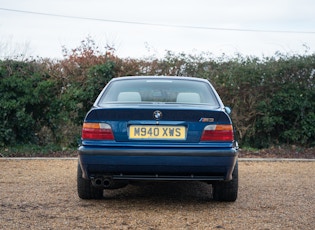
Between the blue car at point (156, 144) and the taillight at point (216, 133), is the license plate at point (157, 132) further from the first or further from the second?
the taillight at point (216, 133)

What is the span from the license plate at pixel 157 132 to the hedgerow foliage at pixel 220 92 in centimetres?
689

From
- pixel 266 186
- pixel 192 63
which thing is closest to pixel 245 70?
pixel 192 63

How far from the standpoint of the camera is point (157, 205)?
571 centimetres

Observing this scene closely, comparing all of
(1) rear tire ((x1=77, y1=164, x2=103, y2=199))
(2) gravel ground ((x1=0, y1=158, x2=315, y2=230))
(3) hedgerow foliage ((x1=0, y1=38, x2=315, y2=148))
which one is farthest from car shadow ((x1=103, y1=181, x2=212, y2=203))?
(3) hedgerow foliage ((x1=0, y1=38, x2=315, y2=148))

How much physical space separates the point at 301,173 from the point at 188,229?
15.5ft

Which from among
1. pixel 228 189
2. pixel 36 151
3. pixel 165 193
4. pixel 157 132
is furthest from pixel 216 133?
pixel 36 151

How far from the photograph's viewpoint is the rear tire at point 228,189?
580cm

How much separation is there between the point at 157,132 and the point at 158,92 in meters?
0.90

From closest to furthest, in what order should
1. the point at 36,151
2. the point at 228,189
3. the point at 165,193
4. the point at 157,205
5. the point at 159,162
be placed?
the point at 159,162 → the point at 157,205 → the point at 228,189 → the point at 165,193 → the point at 36,151

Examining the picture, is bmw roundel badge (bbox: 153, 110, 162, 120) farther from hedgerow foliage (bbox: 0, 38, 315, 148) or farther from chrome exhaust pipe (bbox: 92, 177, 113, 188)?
hedgerow foliage (bbox: 0, 38, 315, 148)

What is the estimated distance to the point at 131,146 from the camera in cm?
516

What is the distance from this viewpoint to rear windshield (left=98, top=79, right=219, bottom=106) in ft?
19.2

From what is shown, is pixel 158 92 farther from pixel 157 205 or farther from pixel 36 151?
pixel 36 151

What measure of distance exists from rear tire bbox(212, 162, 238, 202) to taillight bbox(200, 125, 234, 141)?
714mm
